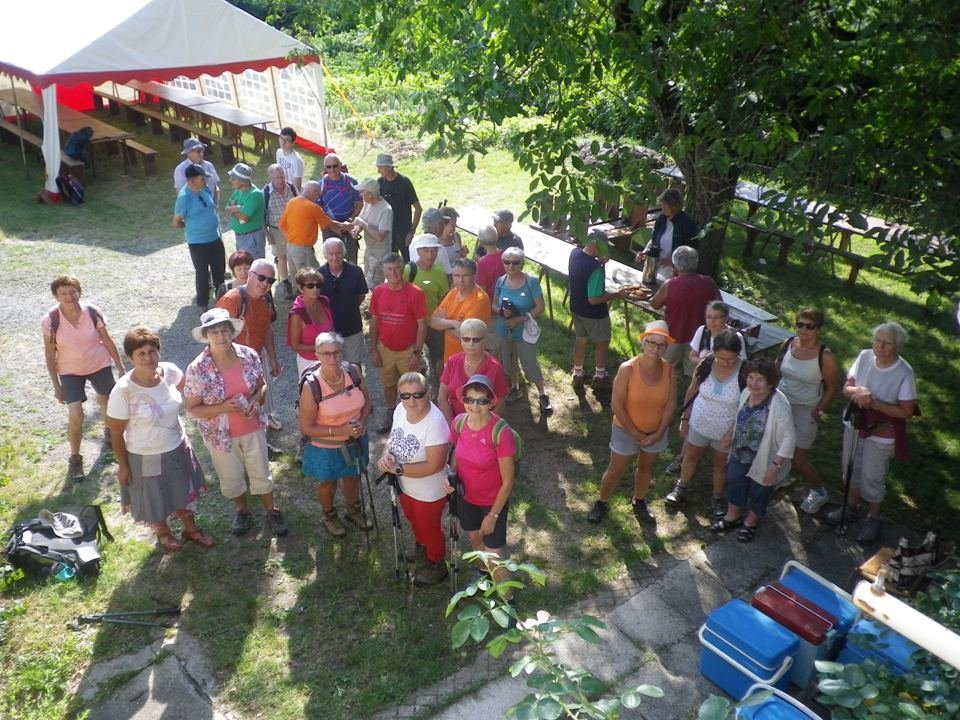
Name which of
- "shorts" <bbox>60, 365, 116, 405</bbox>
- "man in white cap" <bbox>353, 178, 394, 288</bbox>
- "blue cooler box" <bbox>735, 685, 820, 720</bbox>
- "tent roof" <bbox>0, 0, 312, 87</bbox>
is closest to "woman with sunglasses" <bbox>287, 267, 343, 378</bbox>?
"shorts" <bbox>60, 365, 116, 405</bbox>

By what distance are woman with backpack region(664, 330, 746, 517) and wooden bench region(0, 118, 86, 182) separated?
11153mm

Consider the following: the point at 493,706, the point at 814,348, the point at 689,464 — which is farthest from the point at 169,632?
the point at 814,348

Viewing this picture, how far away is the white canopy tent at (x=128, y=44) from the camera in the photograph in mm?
12391

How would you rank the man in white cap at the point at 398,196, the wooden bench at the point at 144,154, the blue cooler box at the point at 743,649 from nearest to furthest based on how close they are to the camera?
1. the blue cooler box at the point at 743,649
2. the man in white cap at the point at 398,196
3. the wooden bench at the point at 144,154

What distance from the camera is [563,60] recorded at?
18.4 feet

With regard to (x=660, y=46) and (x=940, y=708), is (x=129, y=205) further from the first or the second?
(x=940, y=708)

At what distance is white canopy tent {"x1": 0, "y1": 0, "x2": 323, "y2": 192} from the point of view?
12.4m

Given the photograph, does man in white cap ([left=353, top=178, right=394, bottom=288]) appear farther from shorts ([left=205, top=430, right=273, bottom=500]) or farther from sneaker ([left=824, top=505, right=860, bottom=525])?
sneaker ([left=824, top=505, right=860, bottom=525])

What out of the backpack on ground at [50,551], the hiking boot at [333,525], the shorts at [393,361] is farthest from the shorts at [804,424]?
the backpack on ground at [50,551]

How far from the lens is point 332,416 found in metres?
5.41

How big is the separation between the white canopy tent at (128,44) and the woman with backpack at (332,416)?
8.21 metres

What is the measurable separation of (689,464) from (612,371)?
6.87 feet

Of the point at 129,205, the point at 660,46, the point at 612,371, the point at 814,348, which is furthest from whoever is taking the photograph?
the point at 129,205

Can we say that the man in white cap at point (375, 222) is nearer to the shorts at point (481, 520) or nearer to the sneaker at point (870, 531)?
the shorts at point (481, 520)
